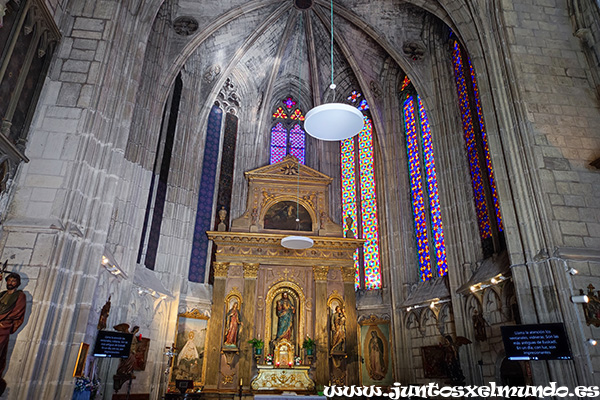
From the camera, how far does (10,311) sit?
23.2ft

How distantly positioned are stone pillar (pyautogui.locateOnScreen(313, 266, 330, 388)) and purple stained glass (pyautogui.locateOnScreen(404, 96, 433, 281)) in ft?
11.7

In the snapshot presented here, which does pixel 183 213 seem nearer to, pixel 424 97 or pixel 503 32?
pixel 424 97

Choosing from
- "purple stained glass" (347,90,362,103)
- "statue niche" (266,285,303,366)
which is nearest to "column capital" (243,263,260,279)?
"statue niche" (266,285,303,366)

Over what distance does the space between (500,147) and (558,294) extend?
3.72 meters

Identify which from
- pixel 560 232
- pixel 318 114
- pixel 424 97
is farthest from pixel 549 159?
pixel 424 97

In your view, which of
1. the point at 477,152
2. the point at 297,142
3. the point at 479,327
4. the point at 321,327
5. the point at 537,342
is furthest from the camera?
the point at 297,142

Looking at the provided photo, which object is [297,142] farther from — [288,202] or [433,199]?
[433,199]

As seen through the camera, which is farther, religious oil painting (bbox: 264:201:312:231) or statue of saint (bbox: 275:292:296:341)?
religious oil painting (bbox: 264:201:312:231)

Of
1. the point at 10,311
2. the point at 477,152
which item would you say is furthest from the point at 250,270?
the point at 10,311

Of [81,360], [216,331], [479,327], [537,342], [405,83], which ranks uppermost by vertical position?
[405,83]

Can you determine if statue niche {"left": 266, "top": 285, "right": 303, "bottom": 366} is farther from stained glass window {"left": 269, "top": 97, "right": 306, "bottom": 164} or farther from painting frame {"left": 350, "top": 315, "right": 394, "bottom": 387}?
stained glass window {"left": 269, "top": 97, "right": 306, "bottom": 164}

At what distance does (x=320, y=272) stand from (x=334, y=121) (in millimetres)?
8936

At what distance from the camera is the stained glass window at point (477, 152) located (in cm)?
1245

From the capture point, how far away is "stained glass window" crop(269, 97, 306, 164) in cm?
2025
